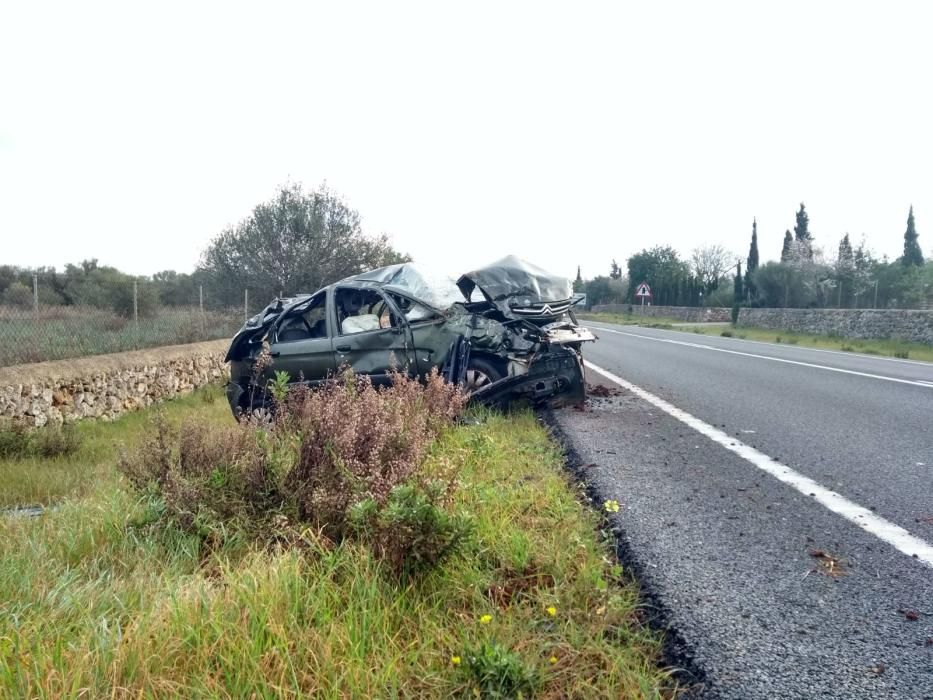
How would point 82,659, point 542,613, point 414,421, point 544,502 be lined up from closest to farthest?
point 82,659 → point 542,613 → point 544,502 → point 414,421

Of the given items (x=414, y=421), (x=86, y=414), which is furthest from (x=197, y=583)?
(x=86, y=414)

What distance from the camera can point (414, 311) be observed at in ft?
21.9

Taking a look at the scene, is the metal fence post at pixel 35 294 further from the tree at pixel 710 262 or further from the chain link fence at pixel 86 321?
the tree at pixel 710 262

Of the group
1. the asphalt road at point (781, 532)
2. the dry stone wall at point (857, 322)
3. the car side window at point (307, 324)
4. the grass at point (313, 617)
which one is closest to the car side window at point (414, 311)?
the car side window at point (307, 324)

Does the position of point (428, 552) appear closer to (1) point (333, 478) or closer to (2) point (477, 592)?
(2) point (477, 592)

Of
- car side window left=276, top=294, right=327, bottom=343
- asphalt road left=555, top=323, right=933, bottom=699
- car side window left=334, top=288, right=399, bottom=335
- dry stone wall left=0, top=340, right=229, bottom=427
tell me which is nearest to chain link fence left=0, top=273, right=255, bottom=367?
dry stone wall left=0, top=340, right=229, bottom=427

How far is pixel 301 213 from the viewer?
18266 millimetres

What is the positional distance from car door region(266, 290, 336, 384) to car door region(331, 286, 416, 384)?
0.16 metres

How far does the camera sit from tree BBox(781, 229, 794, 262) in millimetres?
50862

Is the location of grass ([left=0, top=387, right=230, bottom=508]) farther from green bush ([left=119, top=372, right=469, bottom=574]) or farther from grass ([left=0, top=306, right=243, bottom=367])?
grass ([left=0, top=306, right=243, bottom=367])

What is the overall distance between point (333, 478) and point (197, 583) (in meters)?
0.81

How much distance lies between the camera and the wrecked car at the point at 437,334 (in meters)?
6.21

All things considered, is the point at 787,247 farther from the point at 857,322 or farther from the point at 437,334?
the point at 437,334

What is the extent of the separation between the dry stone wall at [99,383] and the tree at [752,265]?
44.8 m
